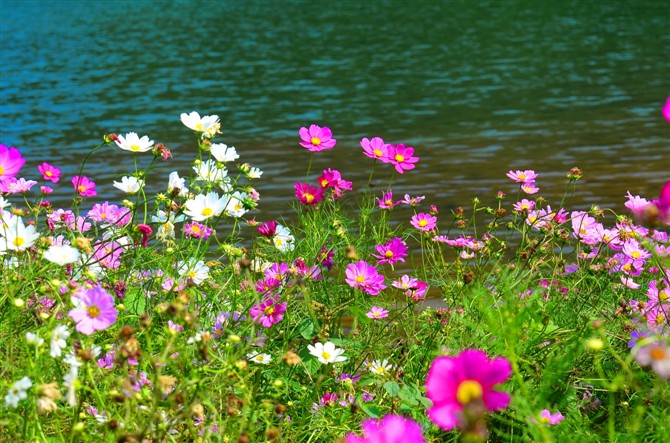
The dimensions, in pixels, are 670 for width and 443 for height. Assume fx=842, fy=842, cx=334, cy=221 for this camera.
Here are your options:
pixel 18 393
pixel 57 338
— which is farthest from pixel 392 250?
pixel 18 393

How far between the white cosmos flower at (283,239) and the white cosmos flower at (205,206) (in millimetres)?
538

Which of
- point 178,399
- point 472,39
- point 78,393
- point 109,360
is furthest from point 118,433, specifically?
point 472,39

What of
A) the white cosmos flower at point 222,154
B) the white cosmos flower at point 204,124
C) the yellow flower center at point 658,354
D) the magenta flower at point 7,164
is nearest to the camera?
the yellow flower center at point 658,354

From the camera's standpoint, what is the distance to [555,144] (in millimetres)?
9594

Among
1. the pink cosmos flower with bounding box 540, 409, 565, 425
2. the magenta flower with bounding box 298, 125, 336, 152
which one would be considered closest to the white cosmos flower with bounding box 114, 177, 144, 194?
the magenta flower with bounding box 298, 125, 336, 152

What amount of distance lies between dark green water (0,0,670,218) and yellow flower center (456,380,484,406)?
19.7ft

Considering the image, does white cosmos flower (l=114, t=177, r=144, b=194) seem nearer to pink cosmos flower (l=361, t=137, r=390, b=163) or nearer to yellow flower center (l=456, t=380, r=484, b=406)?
pink cosmos flower (l=361, t=137, r=390, b=163)

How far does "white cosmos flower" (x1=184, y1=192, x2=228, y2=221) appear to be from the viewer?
6.93 feet

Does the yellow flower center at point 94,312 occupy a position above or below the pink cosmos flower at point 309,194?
above

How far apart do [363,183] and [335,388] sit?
18.8 feet

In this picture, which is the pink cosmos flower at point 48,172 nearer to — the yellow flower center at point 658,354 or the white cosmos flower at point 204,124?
the white cosmos flower at point 204,124

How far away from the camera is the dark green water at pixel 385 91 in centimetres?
875

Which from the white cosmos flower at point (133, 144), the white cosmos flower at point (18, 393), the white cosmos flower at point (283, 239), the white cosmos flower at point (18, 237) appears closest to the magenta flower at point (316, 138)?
the white cosmos flower at point (283, 239)

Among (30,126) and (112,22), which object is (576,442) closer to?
(30,126)
